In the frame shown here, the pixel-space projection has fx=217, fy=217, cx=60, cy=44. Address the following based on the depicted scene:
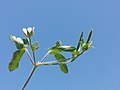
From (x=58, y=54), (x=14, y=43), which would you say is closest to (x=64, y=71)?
(x=58, y=54)

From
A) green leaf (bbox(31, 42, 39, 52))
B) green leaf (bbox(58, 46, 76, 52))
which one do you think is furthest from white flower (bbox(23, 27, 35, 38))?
green leaf (bbox(58, 46, 76, 52))

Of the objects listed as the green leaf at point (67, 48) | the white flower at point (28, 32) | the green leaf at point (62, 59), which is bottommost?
the green leaf at point (62, 59)

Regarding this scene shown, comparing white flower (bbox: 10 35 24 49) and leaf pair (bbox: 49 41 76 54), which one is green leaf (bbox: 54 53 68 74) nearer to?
leaf pair (bbox: 49 41 76 54)

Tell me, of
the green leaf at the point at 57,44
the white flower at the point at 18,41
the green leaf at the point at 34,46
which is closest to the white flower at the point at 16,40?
the white flower at the point at 18,41

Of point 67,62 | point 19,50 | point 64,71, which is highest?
point 19,50

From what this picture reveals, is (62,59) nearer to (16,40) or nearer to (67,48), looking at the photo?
Answer: (67,48)

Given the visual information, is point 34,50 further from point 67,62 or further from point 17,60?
point 67,62

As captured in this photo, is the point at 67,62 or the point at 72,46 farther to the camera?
the point at 72,46

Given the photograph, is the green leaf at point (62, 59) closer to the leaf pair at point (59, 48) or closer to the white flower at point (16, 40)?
the leaf pair at point (59, 48)

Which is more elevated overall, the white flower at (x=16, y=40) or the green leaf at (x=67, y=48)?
the white flower at (x=16, y=40)

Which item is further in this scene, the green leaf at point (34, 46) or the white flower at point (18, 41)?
the green leaf at point (34, 46)

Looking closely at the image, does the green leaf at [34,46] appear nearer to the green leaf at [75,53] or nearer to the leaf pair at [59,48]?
the leaf pair at [59,48]
